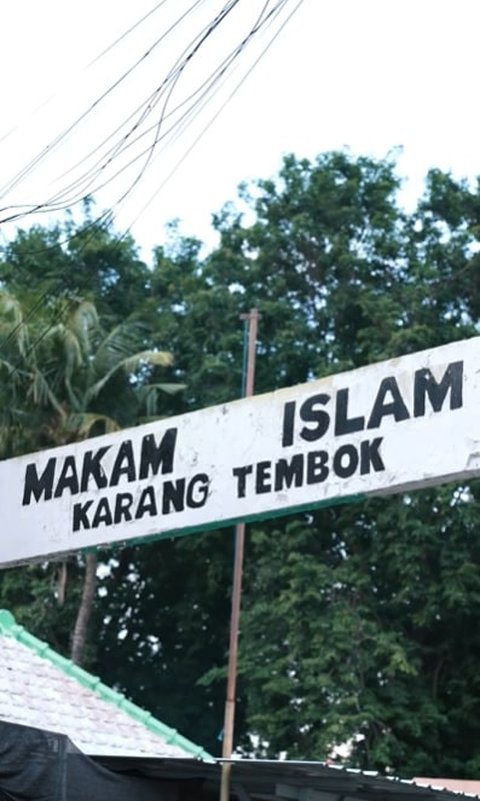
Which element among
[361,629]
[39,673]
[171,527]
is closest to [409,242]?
[361,629]

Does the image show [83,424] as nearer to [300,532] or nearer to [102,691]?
[300,532]

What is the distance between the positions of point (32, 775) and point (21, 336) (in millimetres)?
19060

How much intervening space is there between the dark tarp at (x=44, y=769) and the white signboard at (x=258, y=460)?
1.39 m

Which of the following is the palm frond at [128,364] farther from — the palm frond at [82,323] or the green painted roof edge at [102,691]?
the green painted roof edge at [102,691]

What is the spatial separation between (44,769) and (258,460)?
2178 mm

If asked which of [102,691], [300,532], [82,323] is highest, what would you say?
[82,323]

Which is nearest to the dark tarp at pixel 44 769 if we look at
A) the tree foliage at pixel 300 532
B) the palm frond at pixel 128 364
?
the tree foliage at pixel 300 532

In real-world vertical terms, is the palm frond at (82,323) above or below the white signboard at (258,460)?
above

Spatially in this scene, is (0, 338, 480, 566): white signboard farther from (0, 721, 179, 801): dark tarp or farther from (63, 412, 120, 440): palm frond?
(63, 412, 120, 440): palm frond

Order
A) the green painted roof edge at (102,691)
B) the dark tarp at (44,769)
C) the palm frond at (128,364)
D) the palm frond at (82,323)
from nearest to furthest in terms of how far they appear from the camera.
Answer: the dark tarp at (44,769), the green painted roof edge at (102,691), the palm frond at (82,323), the palm frond at (128,364)

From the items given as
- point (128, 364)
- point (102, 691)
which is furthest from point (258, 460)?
point (128, 364)

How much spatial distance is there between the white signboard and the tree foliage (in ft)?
55.9

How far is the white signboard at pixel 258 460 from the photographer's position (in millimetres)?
8398

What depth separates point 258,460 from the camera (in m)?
9.12
